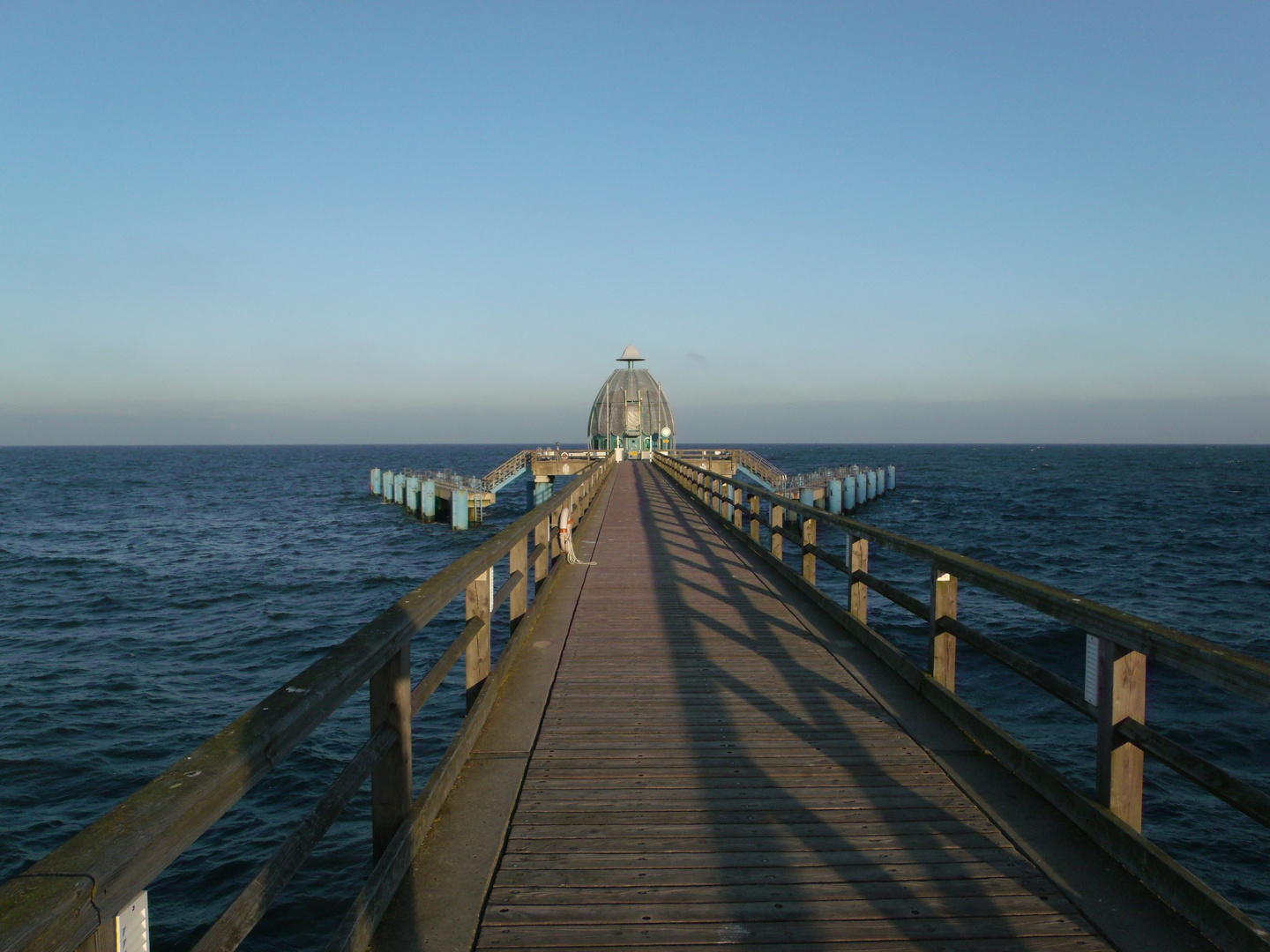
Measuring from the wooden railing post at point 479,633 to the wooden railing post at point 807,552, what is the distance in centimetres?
443

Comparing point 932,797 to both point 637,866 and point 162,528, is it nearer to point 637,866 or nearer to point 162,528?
point 637,866

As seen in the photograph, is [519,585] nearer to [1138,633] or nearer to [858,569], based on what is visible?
[858,569]

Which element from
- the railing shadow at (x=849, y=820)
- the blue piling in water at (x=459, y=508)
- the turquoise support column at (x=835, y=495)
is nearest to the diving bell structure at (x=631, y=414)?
the turquoise support column at (x=835, y=495)

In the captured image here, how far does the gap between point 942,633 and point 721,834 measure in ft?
7.82

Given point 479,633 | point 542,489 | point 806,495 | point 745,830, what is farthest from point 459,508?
point 745,830

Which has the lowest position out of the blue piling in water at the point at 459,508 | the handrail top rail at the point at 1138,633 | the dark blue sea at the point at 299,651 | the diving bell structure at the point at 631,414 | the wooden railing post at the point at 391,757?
the dark blue sea at the point at 299,651

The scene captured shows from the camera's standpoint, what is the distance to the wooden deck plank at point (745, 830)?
2.96 meters

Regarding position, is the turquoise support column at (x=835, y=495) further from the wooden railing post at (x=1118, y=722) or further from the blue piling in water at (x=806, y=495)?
the wooden railing post at (x=1118, y=722)

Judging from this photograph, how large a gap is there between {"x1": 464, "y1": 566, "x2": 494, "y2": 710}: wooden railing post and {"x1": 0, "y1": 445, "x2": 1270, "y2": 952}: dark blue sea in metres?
3.63

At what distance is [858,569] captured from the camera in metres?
7.04

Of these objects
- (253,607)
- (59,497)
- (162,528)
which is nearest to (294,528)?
(162,528)

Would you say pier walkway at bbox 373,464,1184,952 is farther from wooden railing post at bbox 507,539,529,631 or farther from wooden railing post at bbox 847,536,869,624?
wooden railing post at bbox 847,536,869,624

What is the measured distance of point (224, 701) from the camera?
Result: 43.1 feet

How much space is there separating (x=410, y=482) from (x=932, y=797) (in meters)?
45.7
